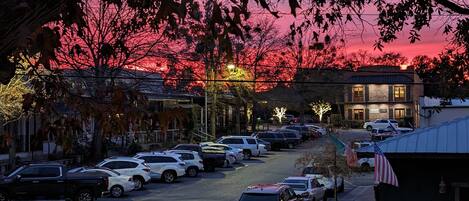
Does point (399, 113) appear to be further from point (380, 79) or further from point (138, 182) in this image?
point (138, 182)

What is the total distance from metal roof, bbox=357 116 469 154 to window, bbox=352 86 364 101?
92.2 meters

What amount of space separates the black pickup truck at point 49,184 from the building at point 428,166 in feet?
50.3

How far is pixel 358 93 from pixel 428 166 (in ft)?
307

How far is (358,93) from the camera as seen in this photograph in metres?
110

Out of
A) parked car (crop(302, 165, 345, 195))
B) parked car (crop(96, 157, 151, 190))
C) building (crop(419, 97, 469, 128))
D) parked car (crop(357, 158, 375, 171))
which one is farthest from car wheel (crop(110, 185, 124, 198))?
parked car (crop(357, 158, 375, 171))

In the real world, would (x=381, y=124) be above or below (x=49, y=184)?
above

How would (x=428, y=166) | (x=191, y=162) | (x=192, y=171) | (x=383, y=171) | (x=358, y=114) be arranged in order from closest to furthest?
(x=383, y=171)
(x=428, y=166)
(x=191, y=162)
(x=192, y=171)
(x=358, y=114)

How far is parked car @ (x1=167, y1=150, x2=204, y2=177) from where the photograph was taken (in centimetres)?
4225

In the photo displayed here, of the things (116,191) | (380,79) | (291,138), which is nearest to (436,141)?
(116,191)

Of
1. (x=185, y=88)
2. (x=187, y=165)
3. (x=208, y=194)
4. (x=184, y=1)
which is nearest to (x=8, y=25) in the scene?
(x=184, y=1)

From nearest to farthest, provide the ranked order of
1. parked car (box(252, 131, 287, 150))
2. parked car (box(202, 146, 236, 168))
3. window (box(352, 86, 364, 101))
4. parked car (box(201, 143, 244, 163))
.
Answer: parked car (box(202, 146, 236, 168))
parked car (box(201, 143, 244, 163))
parked car (box(252, 131, 287, 150))
window (box(352, 86, 364, 101))

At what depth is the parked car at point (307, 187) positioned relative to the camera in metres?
29.5

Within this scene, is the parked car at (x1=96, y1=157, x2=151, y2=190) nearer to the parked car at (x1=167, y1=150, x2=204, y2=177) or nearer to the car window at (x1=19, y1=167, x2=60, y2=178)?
the car window at (x1=19, y1=167, x2=60, y2=178)

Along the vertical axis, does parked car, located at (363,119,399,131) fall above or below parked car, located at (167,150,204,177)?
above
